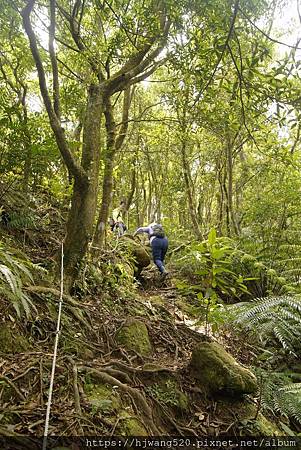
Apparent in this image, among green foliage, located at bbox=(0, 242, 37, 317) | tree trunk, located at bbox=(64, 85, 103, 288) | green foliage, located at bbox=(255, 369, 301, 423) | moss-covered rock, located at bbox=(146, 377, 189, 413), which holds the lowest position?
green foliage, located at bbox=(255, 369, 301, 423)

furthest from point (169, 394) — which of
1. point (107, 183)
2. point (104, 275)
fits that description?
point (107, 183)

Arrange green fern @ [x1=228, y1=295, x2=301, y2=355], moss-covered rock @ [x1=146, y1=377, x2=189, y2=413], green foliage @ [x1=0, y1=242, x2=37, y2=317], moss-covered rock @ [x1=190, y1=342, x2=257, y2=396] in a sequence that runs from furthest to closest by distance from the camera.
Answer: green fern @ [x1=228, y1=295, x2=301, y2=355] < moss-covered rock @ [x1=190, y1=342, x2=257, y2=396] < moss-covered rock @ [x1=146, y1=377, x2=189, y2=413] < green foliage @ [x1=0, y1=242, x2=37, y2=317]

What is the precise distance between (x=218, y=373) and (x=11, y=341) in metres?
1.96

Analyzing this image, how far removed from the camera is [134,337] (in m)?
3.78

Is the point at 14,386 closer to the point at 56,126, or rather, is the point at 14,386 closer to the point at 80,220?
the point at 80,220

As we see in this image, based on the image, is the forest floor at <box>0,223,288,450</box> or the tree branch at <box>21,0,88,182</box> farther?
the tree branch at <box>21,0,88,182</box>

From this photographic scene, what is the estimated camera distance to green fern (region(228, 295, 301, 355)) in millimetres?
→ 4551

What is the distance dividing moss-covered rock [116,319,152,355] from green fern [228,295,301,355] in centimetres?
117

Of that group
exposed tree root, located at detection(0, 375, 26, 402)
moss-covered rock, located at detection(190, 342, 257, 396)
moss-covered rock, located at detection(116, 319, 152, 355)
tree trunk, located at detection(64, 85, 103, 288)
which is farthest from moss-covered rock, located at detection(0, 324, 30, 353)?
moss-covered rock, located at detection(190, 342, 257, 396)

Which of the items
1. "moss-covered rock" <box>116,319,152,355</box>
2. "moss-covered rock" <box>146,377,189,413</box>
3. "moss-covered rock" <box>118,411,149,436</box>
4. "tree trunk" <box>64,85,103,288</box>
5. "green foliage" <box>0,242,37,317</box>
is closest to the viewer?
"green foliage" <box>0,242,37,317</box>

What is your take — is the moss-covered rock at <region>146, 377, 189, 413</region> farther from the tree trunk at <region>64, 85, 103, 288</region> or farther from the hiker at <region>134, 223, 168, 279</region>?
the hiker at <region>134, 223, 168, 279</region>

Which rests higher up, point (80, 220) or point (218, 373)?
point (80, 220)

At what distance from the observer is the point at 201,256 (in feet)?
11.6

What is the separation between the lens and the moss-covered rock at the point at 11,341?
2740mm
